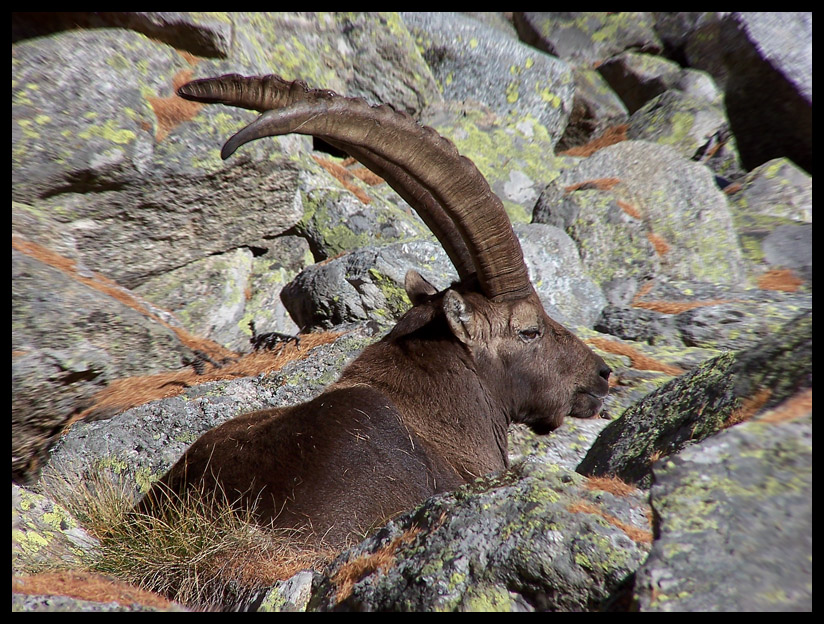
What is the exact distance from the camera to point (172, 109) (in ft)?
25.6

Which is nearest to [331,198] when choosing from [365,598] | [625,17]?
[365,598]

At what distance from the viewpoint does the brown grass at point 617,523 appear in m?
2.64

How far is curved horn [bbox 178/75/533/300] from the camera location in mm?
3648

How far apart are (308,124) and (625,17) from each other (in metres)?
19.4

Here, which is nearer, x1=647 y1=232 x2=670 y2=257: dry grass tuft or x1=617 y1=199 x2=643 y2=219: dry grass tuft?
x1=647 y1=232 x2=670 y2=257: dry grass tuft

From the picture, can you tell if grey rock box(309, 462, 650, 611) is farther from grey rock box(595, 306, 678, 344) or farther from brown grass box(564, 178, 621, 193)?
brown grass box(564, 178, 621, 193)

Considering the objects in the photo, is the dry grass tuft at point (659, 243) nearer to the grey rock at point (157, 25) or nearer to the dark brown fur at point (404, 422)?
the dark brown fur at point (404, 422)

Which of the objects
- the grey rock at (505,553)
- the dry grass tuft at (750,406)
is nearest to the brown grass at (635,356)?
the dry grass tuft at (750,406)

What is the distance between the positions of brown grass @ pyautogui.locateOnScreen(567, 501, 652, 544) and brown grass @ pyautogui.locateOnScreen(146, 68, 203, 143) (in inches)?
269

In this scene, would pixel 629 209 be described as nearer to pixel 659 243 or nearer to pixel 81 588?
pixel 659 243

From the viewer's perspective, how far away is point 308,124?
376cm

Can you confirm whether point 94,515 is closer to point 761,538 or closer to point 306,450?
point 306,450

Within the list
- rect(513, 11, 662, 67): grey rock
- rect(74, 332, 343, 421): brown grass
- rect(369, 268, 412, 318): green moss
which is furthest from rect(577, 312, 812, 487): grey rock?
rect(513, 11, 662, 67): grey rock

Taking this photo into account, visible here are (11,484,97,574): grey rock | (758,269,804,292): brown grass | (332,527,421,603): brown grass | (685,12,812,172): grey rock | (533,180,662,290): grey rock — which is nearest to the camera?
(332,527,421,603): brown grass
